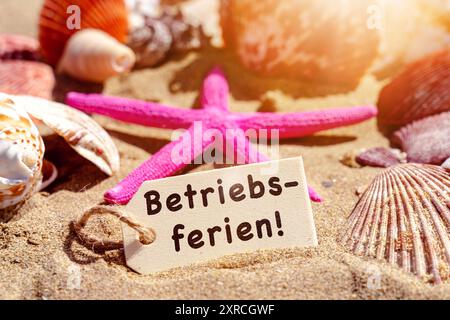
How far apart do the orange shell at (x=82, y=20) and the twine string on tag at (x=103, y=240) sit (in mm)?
1378

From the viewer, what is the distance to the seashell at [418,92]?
220 cm

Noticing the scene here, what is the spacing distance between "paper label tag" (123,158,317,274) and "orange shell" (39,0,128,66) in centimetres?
138

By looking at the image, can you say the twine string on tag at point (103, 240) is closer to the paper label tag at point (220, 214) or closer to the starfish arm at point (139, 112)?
the paper label tag at point (220, 214)

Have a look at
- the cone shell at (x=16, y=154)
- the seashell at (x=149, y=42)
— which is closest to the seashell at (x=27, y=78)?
the seashell at (x=149, y=42)

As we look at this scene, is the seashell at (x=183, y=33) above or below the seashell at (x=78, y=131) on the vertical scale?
above

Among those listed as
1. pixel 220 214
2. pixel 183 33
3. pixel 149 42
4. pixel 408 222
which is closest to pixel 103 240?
pixel 220 214

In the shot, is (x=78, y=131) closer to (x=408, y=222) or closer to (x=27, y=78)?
(x=27, y=78)

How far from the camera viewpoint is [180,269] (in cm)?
149

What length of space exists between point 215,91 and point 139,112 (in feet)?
1.30

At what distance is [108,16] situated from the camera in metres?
2.63

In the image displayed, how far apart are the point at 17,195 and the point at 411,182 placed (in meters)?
1.32

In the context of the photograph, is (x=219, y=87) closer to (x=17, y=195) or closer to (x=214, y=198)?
(x=214, y=198)
